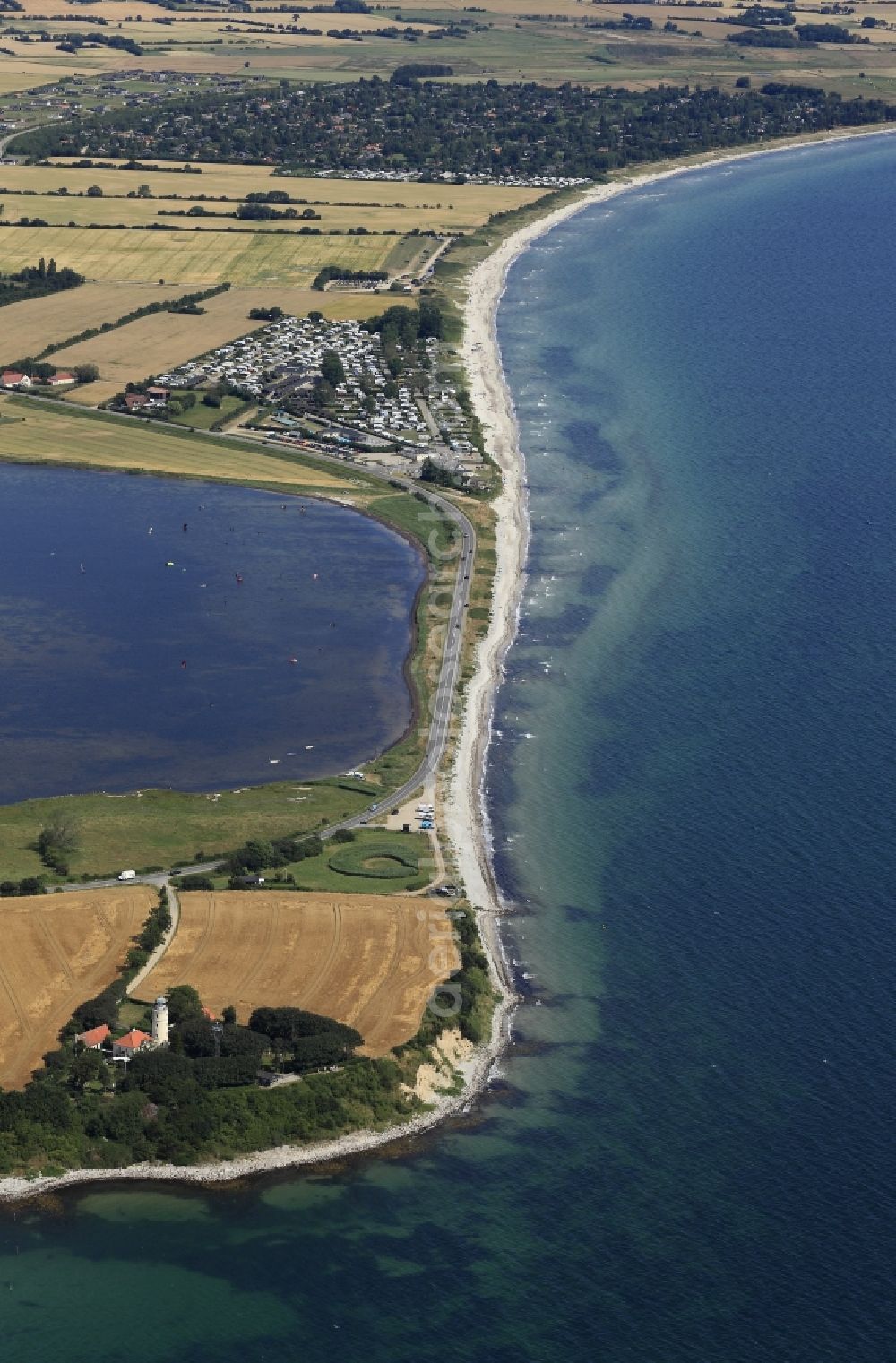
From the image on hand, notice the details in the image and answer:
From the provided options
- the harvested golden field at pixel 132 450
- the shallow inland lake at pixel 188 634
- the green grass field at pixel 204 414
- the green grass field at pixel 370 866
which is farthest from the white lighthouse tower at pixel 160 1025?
the green grass field at pixel 204 414

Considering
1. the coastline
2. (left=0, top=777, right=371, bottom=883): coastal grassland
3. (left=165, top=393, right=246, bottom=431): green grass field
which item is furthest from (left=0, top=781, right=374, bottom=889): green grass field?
(left=165, top=393, right=246, bottom=431): green grass field

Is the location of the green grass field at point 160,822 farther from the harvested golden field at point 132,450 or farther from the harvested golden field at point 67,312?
the harvested golden field at point 67,312

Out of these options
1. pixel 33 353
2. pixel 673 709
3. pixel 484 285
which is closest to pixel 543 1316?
pixel 673 709

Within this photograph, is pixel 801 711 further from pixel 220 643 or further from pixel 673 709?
Answer: pixel 220 643

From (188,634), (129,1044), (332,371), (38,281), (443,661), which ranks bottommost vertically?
(129,1044)

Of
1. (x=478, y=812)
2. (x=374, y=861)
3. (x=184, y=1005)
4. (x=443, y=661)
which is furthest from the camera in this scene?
(x=443, y=661)

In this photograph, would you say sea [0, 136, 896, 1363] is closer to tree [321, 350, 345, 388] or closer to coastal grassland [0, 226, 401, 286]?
tree [321, 350, 345, 388]

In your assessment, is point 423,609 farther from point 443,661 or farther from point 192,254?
point 192,254

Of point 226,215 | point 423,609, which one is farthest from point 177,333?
point 423,609
